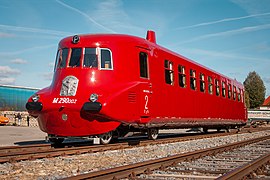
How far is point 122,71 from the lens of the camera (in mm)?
11781

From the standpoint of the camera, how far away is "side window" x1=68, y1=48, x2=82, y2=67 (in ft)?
38.0

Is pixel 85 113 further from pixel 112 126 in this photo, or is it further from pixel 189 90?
pixel 189 90

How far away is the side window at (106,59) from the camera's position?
11.6 metres

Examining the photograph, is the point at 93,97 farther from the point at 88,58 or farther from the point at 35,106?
the point at 35,106

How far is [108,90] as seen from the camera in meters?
11.0

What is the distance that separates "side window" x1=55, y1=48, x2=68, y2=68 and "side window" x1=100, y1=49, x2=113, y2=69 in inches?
47.0

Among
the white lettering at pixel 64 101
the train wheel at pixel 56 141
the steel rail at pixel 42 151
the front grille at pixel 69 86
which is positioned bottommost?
the steel rail at pixel 42 151

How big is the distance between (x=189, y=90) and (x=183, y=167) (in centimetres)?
892

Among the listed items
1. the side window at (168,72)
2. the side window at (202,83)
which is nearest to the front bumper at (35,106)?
the side window at (168,72)

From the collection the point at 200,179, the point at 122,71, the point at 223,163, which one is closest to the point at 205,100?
the point at 122,71

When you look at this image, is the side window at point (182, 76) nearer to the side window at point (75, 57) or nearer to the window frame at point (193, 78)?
the window frame at point (193, 78)

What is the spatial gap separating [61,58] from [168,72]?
4283 millimetres

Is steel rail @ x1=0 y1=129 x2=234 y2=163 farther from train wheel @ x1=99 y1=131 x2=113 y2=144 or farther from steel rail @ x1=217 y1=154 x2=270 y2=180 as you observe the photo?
steel rail @ x1=217 y1=154 x2=270 y2=180

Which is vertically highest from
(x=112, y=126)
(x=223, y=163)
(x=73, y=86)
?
(x=73, y=86)
